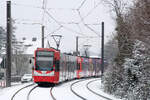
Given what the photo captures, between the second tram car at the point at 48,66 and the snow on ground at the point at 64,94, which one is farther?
the second tram car at the point at 48,66

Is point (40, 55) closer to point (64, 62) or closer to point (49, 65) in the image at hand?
point (49, 65)

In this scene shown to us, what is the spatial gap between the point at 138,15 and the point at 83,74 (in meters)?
29.4

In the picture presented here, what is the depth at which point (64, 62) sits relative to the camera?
3000 cm

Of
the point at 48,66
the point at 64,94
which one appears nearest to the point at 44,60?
the point at 48,66

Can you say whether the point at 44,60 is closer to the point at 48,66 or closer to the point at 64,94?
the point at 48,66

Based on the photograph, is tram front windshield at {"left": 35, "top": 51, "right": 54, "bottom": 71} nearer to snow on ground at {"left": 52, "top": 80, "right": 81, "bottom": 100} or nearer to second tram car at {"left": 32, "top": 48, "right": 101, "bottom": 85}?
second tram car at {"left": 32, "top": 48, "right": 101, "bottom": 85}

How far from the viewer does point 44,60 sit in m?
25.6

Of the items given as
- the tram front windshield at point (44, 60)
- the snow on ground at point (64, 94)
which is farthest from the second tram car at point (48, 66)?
the snow on ground at point (64, 94)

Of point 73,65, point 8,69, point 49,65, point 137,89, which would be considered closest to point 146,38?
point 137,89

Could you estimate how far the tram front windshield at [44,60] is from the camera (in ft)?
83.9

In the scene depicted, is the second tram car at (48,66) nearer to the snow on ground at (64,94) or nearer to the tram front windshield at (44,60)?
the tram front windshield at (44,60)

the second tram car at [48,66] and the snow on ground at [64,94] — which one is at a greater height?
the second tram car at [48,66]

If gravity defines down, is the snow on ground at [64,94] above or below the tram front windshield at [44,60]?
below

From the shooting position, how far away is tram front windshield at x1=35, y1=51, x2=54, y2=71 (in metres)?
25.6
